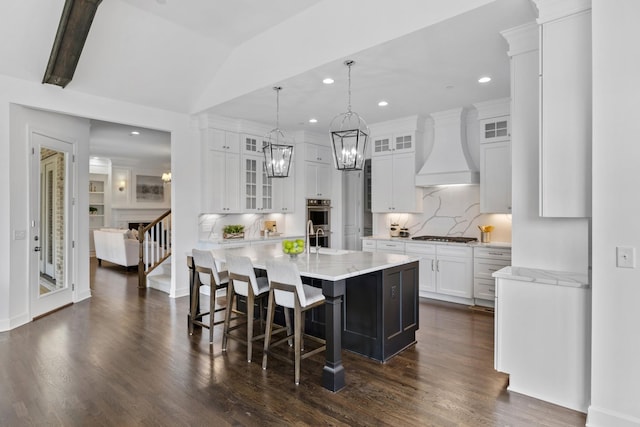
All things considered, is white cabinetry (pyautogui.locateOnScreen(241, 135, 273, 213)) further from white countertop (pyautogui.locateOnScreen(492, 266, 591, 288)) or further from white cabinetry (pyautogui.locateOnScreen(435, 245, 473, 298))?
white countertop (pyautogui.locateOnScreen(492, 266, 591, 288))

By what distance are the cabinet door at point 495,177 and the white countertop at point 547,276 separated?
2368mm

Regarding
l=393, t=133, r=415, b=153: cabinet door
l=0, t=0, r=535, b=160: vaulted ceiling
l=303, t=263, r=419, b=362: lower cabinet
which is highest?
l=0, t=0, r=535, b=160: vaulted ceiling

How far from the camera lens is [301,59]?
404 cm

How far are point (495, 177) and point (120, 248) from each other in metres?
7.62

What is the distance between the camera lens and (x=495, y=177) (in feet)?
17.1

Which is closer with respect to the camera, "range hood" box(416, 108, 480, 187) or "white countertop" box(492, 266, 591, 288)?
"white countertop" box(492, 266, 591, 288)

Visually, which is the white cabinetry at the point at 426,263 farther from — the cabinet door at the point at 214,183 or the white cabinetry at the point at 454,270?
the cabinet door at the point at 214,183

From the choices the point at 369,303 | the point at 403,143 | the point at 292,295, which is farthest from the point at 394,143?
the point at 292,295

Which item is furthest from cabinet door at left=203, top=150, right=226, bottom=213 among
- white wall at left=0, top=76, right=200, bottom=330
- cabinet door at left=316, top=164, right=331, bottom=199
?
cabinet door at left=316, top=164, right=331, bottom=199

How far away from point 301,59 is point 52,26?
2.68 m

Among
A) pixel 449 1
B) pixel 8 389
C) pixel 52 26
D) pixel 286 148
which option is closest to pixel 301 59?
pixel 286 148

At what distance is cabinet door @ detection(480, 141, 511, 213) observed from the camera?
5094 mm

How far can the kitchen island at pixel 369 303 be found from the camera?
304 centimetres

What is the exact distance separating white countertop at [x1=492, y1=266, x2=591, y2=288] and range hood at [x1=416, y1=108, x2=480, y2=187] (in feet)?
9.20
